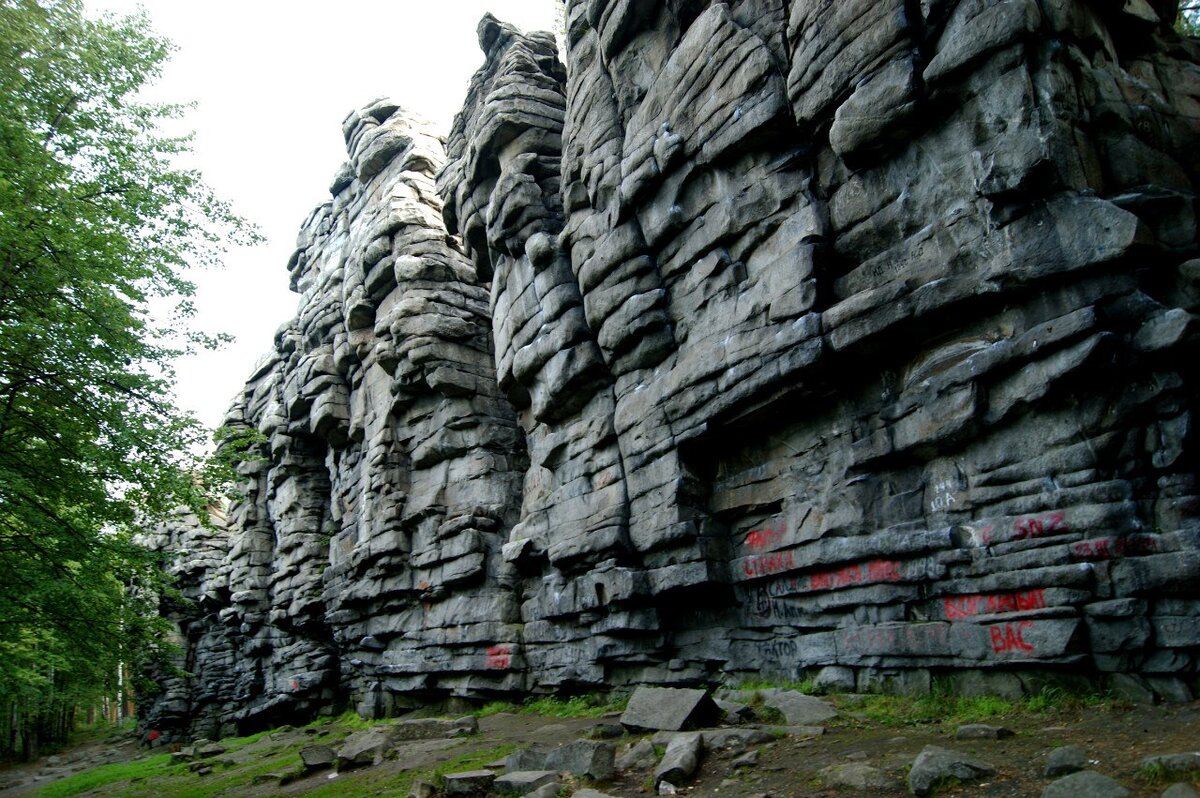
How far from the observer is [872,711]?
1010 cm

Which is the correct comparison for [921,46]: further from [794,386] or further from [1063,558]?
[1063,558]

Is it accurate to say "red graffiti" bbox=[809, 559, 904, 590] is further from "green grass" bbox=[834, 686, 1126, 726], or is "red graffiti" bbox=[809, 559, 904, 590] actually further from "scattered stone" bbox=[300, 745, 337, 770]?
"scattered stone" bbox=[300, 745, 337, 770]

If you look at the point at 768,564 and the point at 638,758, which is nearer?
→ the point at 638,758

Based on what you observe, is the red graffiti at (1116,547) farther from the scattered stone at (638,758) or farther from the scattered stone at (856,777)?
the scattered stone at (638,758)

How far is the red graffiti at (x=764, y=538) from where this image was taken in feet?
42.9

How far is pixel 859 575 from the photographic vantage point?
37.2 ft

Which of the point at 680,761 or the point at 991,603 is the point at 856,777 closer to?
the point at 680,761

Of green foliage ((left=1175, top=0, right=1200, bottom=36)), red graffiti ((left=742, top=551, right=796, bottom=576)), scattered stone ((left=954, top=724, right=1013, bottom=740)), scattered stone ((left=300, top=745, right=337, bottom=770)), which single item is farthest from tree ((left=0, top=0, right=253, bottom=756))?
Answer: green foliage ((left=1175, top=0, right=1200, bottom=36))

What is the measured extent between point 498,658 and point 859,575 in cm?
1113

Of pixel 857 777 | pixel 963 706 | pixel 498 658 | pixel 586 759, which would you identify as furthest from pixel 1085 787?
pixel 498 658

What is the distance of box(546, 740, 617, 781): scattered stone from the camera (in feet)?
30.3

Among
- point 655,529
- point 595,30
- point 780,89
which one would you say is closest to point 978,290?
point 780,89

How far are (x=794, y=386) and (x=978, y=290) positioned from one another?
10.6ft

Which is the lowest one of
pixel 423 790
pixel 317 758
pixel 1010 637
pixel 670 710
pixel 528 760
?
pixel 317 758
